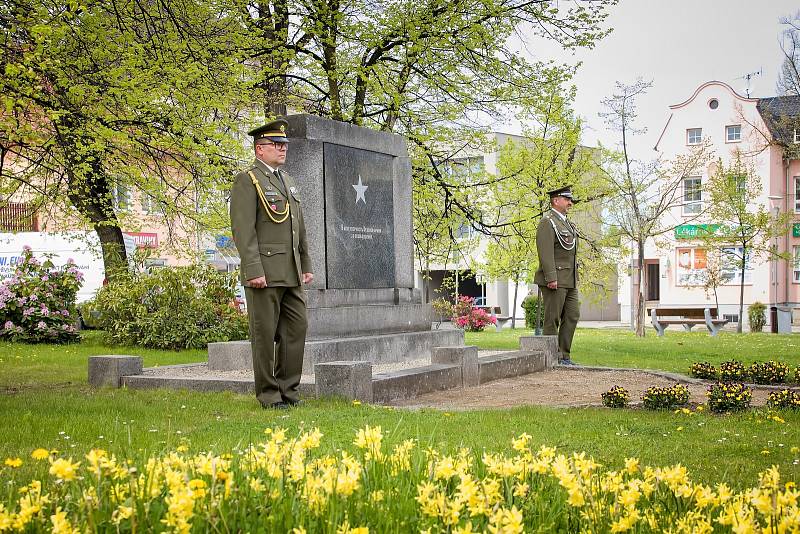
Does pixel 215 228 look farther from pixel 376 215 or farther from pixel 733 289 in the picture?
pixel 733 289

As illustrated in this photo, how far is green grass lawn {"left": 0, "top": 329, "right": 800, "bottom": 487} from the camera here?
5516 mm

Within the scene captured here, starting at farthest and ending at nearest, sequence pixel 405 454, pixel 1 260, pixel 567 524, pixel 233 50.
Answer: pixel 1 260 < pixel 233 50 < pixel 405 454 < pixel 567 524

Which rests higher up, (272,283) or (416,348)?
(272,283)

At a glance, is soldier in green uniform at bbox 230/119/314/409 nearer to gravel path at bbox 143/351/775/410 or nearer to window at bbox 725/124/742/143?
gravel path at bbox 143/351/775/410

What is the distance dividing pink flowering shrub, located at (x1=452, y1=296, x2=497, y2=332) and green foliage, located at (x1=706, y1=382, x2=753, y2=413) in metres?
21.9

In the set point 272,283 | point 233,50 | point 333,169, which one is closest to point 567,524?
point 272,283

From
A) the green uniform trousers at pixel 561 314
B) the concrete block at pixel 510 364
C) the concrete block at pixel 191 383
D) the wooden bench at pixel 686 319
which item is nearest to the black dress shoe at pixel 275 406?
the concrete block at pixel 191 383

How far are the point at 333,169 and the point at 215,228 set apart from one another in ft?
30.6

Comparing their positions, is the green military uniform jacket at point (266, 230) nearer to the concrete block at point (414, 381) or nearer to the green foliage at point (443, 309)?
the concrete block at point (414, 381)

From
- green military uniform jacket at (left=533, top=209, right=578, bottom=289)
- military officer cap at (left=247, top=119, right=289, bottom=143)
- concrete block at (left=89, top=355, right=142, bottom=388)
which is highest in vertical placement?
military officer cap at (left=247, top=119, right=289, bottom=143)

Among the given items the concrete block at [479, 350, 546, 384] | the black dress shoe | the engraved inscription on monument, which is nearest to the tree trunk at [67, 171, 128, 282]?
the engraved inscription on monument

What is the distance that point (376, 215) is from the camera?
41.9 ft

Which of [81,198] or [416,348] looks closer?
[416,348]

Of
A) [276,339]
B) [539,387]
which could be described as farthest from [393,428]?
[539,387]
